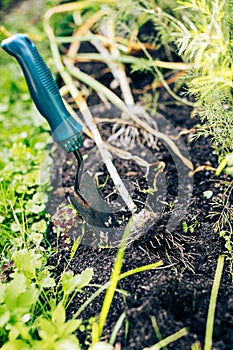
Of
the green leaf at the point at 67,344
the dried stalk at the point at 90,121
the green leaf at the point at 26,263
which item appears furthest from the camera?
the dried stalk at the point at 90,121

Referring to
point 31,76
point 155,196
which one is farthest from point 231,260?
point 31,76

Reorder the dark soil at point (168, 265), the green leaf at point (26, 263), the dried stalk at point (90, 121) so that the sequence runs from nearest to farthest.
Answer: the dark soil at point (168, 265), the green leaf at point (26, 263), the dried stalk at point (90, 121)

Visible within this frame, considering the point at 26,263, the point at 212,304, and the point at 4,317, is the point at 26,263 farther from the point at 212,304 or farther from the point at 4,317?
the point at 212,304

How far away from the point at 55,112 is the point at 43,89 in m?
0.06

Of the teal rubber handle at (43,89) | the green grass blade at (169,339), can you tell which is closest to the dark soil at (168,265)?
the green grass blade at (169,339)

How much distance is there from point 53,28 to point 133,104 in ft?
1.70

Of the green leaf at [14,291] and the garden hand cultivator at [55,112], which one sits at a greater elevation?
the garden hand cultivator at [55,112]

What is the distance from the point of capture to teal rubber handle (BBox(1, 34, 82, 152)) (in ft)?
3.69

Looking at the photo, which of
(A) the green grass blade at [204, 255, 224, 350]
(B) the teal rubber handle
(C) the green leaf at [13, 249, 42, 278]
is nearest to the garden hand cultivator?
(B) the teal rubber handle

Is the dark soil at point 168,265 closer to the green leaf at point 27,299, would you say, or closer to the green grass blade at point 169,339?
the green grass blade at point 169,339

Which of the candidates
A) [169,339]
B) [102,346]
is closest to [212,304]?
[169,339]

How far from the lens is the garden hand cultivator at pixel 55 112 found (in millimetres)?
1127

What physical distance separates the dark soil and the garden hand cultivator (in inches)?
2.3

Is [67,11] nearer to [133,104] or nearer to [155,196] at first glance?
[133,104]
